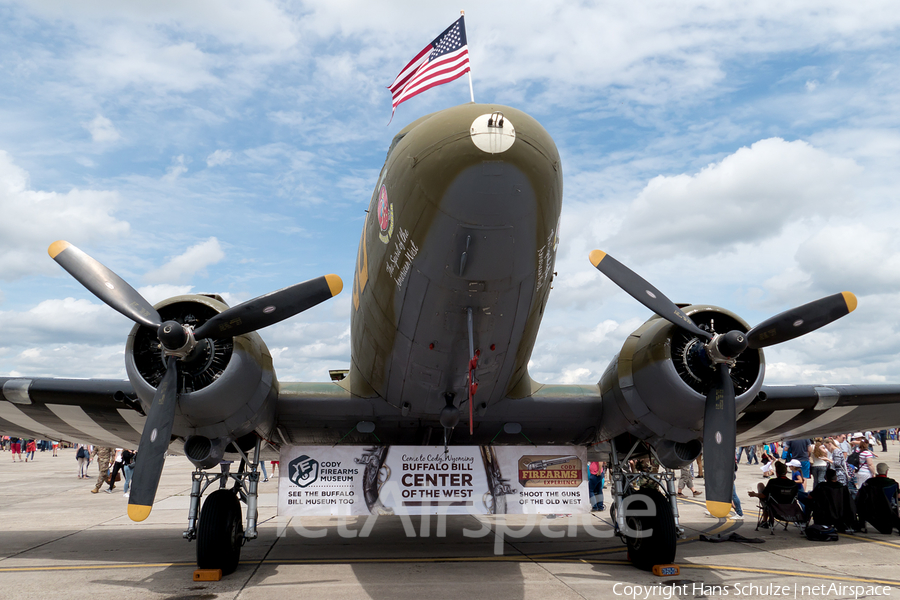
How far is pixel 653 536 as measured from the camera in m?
8.14

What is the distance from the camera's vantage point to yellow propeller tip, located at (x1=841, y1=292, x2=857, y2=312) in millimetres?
7359

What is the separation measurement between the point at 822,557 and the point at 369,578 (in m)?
6.93

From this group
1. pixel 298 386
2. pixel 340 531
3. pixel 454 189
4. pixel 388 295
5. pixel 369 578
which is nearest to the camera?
pixel 454 189

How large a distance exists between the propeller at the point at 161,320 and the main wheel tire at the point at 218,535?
1.04 metres

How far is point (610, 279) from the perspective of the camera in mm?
7848

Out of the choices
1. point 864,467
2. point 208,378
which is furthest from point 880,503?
point 208,378

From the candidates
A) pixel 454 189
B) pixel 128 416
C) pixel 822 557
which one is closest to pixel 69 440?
pixel 128 416

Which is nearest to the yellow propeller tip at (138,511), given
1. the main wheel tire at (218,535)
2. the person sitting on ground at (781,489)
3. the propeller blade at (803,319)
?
the main wheel tire at (218,535)

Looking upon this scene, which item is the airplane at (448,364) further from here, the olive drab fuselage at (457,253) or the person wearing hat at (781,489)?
the person wearing hat at (781,489)

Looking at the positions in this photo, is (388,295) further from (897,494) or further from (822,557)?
(897,494)

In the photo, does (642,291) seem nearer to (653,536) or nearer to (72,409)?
(653,536)

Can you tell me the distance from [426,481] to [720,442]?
4147 mm

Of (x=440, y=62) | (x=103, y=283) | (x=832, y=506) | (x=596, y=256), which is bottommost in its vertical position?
(x=832, y=506)

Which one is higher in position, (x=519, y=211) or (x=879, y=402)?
(x=519, y=211)
